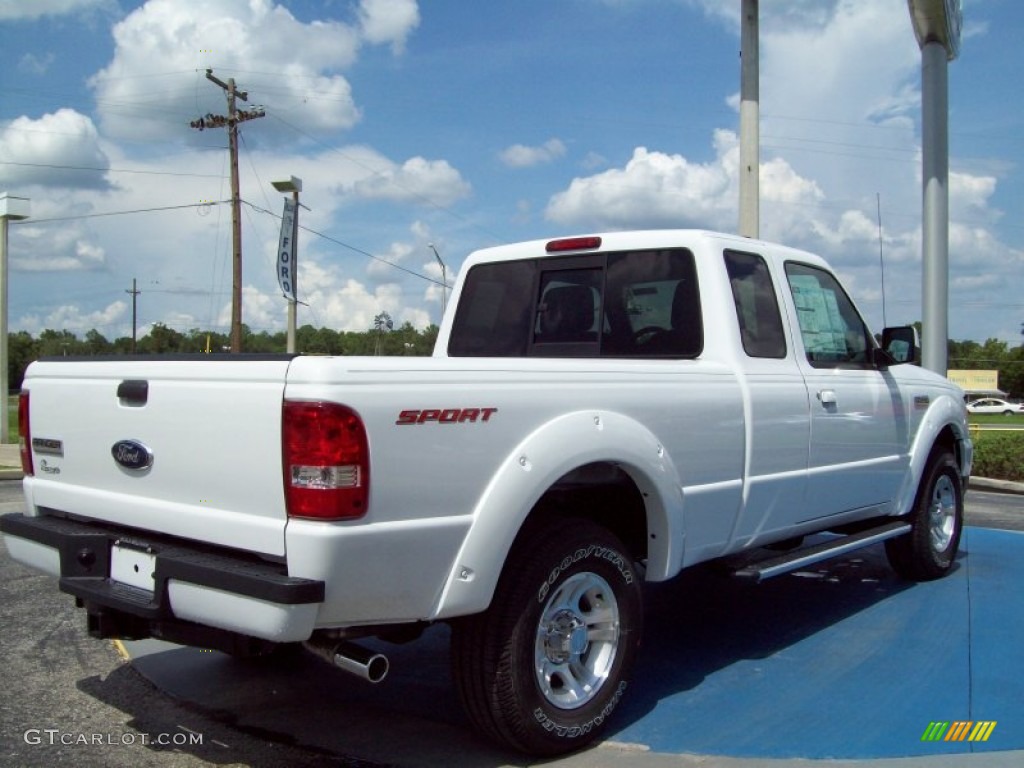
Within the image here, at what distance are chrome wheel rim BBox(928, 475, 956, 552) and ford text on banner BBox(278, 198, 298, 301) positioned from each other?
56.0 feet

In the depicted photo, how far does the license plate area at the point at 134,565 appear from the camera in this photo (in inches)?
125

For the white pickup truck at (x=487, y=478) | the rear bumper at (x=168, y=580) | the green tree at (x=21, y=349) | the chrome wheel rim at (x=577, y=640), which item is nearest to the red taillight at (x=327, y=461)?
the white pickup truck at (x=487, y=478)

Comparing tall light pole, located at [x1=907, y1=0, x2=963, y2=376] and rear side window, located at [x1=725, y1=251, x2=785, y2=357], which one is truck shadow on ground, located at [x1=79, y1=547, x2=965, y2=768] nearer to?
rear side window, located at [x1=725, y1=251, x2=785, y2=357]

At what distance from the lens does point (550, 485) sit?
335cm

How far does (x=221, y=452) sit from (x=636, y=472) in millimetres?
1618

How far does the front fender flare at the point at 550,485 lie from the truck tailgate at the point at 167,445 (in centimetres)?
63

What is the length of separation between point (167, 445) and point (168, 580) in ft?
1.54

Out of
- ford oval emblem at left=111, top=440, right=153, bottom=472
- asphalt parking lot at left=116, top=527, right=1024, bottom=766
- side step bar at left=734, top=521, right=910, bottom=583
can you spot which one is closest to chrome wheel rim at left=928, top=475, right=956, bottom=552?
asphalt parking lot at left=116, top=527, right=1024, bottom=766

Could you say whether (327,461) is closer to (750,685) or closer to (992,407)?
(750,685)

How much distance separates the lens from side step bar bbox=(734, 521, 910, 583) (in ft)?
14.4

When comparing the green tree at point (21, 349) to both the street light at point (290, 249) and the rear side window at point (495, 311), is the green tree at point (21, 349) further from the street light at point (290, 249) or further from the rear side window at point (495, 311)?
the rear side window at point (495, 311)

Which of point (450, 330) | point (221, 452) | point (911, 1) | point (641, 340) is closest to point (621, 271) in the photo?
point (641, 340)

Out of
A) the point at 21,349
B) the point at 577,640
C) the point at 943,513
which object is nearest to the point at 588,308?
the point at 577,640

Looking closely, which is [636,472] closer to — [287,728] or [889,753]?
[889,753]
